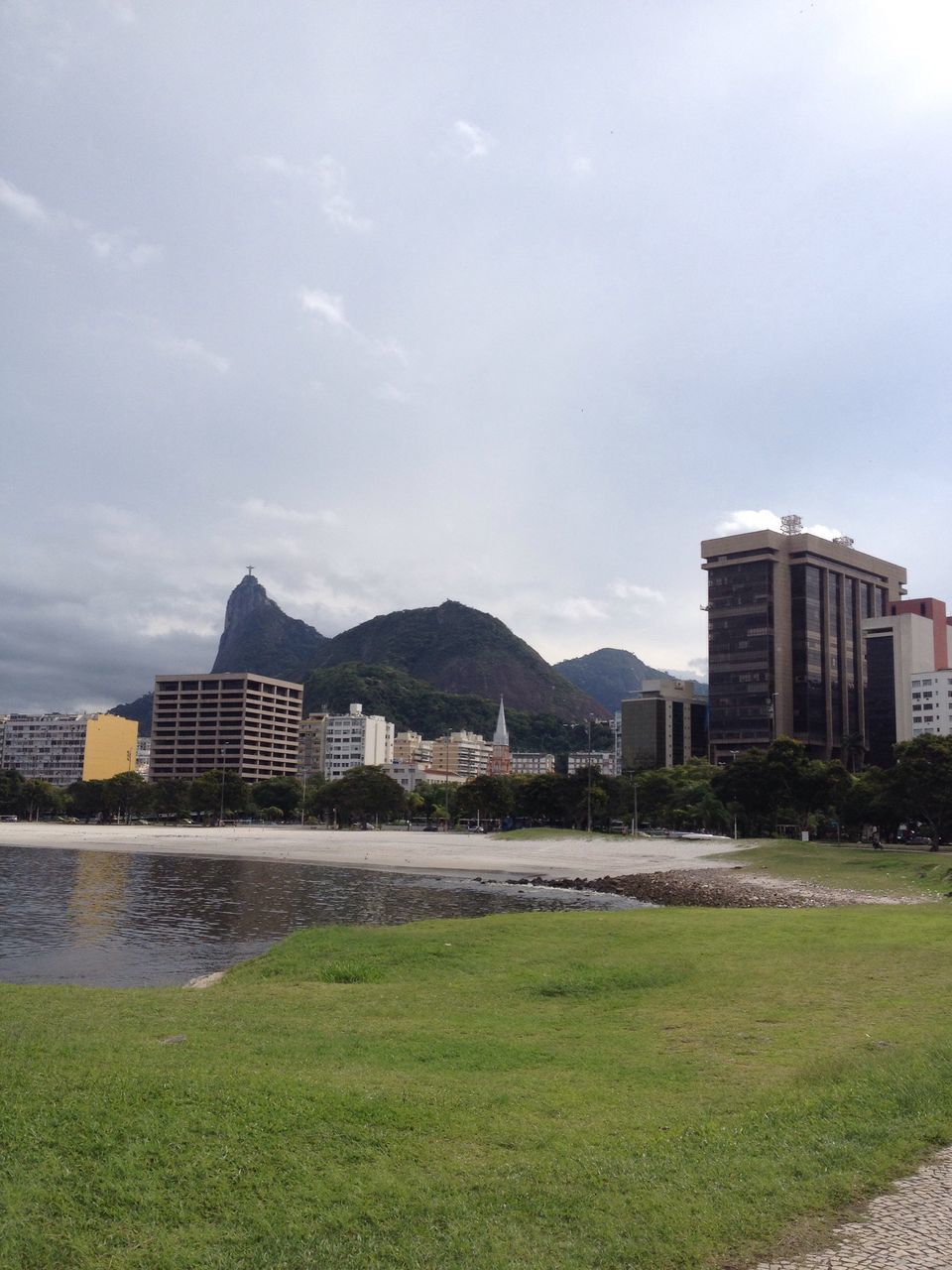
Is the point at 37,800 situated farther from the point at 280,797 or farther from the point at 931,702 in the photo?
the point at 931,702

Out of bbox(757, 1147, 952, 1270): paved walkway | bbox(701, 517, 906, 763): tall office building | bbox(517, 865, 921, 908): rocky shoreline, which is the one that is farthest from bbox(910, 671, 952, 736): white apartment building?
bbox(757, 1147, 952, 1270): paved walkway

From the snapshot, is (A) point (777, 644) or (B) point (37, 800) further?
(A) point (777, 644)

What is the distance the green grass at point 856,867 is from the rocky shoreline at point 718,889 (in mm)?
1633

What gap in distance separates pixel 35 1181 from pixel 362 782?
138 metres

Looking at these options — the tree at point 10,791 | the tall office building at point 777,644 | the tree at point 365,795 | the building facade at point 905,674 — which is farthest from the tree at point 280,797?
the building facade at point 905,674

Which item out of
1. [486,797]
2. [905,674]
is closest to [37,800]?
[486,797]

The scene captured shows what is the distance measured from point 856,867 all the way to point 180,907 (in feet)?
129

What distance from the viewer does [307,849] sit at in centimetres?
9025

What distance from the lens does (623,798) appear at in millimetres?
122688

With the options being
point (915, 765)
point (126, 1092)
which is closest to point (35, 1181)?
point (126, 1092)

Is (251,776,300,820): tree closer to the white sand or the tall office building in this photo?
the white sand

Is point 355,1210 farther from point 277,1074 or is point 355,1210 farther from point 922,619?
point 922,619

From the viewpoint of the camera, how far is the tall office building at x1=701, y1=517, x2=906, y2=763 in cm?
18012

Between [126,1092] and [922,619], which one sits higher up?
[922,619]
